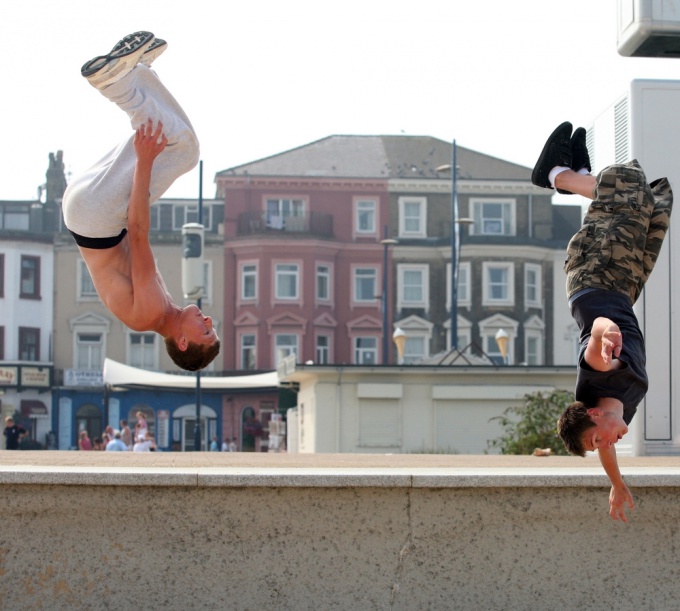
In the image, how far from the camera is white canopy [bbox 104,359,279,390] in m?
42.7

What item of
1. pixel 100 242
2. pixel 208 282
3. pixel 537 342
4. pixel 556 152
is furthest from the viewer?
pixel 537 342

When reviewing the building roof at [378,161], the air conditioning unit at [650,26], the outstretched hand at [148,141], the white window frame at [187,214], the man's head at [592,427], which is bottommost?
the man's head at [592,427]

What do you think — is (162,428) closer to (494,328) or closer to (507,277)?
(494,328)

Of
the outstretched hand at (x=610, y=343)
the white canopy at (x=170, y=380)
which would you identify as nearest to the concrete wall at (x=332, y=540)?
the outstretched hand at (x=610, y=343)

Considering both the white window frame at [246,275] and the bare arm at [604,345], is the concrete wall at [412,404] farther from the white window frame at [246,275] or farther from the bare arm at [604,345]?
the white window frame at [246,275]

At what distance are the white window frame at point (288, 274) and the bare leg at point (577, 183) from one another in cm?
5523

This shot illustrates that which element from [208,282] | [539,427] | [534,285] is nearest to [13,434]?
[539,427]

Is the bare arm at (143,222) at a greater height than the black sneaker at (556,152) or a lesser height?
lesser

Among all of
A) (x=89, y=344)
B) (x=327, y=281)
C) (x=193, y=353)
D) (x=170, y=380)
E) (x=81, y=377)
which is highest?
(x=327, y=281)

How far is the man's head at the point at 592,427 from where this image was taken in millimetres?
7207

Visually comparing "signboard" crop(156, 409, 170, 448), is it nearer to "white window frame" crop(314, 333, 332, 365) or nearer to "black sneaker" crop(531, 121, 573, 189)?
"white window frame" crop(314, 333, 332, 365)

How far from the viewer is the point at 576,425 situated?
7.25 m

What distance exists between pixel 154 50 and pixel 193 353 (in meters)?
1.73

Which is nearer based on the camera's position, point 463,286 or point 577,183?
point 577,183
